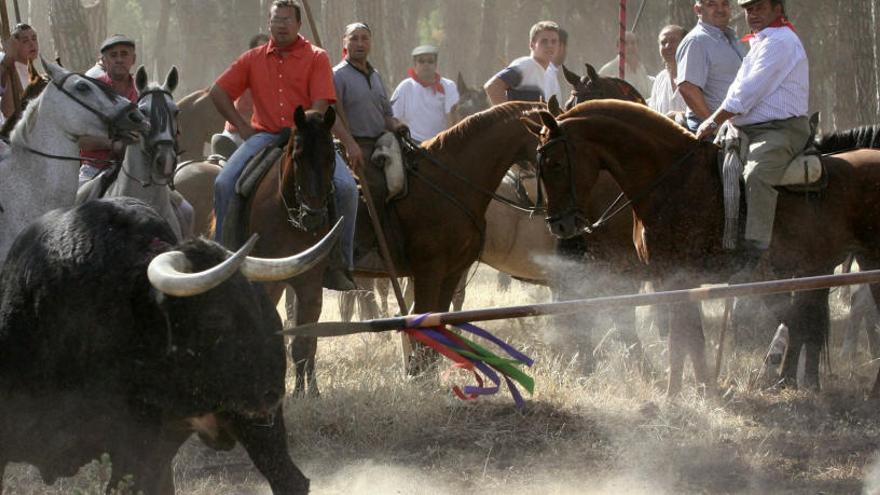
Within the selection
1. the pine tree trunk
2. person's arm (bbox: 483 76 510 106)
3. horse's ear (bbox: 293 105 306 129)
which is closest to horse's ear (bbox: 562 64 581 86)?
person's arm (bbox: 483 76 510 106)

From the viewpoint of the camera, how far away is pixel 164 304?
532 centimetres

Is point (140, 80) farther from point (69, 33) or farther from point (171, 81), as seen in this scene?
point (69, 33)

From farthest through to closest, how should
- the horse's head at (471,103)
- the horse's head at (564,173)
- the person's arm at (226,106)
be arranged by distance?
the horse's head at (471,103) < the person's arm at (226,106) < the horse's head at (564,173)

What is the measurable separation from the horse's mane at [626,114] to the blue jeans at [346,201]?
154cm

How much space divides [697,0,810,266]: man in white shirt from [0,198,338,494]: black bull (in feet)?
15.4

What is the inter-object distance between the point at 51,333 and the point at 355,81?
5138mm

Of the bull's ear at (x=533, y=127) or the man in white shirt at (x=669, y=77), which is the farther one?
the man in white shirt at (x=669, y=77)

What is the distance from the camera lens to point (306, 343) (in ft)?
31.1

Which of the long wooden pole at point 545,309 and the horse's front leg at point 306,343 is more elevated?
the long wooden pole at point 545,309

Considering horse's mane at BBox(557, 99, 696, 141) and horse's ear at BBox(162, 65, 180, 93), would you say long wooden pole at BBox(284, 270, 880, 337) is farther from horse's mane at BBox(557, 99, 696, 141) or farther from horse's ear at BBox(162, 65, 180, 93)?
horse's ear at BBox(162, 65, 180, 93)

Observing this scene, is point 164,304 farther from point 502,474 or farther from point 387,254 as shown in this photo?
point 387,254

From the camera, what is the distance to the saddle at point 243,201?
30.6 ft

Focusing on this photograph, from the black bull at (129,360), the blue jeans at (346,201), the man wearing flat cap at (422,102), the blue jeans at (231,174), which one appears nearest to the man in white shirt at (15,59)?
the blue jeans at (231,174)

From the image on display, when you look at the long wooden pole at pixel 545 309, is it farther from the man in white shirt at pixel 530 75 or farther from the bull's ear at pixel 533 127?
the man in white shirt at pixel 530 75
